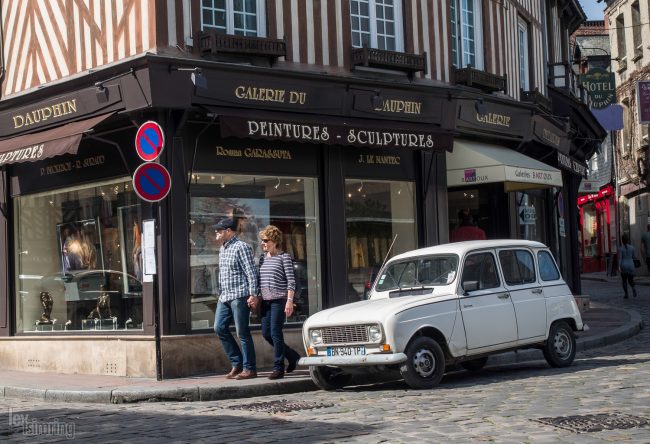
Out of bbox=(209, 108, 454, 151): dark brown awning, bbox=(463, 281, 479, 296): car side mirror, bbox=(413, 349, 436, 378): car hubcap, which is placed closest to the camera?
bbox=(413, 349, 436, 378): car hubcap

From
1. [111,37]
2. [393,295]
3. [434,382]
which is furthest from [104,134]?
[434,382]

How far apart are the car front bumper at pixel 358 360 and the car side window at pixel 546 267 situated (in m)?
2.94

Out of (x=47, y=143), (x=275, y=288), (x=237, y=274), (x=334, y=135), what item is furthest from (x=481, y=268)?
(x=47, y=143)

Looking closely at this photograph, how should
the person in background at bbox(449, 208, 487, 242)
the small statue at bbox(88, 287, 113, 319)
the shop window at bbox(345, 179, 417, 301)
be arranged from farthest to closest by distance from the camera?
the person in background at bbox(449, 208, 487, 242) < the shop window at bbox(345, 179, 417, 301) < the small statue at bbox(88, 287, 113, 319)

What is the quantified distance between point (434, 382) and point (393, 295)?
4.27ft

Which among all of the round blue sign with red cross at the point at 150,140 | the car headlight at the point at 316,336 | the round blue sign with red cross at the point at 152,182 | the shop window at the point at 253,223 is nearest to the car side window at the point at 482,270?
the car headlight at the point at 316,336

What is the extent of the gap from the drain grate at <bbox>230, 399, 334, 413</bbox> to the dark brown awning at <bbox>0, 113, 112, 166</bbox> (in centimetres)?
459

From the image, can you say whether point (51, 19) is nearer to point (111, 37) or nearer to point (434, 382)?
point (111, 37)

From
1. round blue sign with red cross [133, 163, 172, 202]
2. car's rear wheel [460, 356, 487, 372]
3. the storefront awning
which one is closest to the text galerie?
the storefront awning

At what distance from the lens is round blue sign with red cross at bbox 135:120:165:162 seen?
11.7 m

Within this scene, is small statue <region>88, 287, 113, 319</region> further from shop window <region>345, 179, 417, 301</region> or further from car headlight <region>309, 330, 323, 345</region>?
car headlight <region>309, 330, 323, 345</region>

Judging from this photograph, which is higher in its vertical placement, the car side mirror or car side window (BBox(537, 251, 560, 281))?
car side window (BBox(537, 251, 560, 281))

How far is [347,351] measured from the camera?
10.5 metres

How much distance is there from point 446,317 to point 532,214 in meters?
9.70
